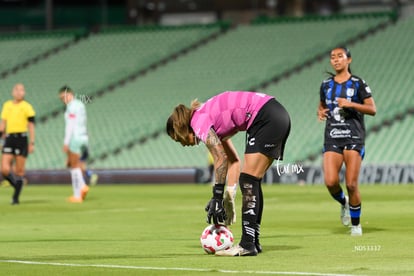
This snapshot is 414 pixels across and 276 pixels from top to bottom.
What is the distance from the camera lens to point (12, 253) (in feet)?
41.8

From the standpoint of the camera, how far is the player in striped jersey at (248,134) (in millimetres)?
11867

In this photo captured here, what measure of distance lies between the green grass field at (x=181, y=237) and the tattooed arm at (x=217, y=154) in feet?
3.03

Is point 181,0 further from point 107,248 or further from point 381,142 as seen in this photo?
point 107,248

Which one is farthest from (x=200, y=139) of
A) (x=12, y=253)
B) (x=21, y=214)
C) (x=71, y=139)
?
(x=71, y=139)

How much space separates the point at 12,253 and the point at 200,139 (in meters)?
2.79

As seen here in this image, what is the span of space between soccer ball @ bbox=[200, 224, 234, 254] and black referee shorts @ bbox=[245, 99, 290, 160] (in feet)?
3.18

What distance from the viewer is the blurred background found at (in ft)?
113

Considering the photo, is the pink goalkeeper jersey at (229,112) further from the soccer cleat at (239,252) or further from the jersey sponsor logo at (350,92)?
the jersey sponsor logo at (350,92)

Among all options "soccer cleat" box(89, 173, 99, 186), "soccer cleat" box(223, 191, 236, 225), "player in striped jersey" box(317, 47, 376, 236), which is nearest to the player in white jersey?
"soccer cleat" box(89, 173, 99, 186)

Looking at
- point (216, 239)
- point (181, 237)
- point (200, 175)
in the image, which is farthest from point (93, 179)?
point (216, 239)

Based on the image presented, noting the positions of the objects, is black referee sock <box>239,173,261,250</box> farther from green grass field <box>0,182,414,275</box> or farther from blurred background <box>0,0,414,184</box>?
blurred background <box>0,0,414,184</box>

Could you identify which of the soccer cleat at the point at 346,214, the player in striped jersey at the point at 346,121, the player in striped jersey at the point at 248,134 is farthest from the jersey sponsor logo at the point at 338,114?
the player in striped jersey at the point at 248,134

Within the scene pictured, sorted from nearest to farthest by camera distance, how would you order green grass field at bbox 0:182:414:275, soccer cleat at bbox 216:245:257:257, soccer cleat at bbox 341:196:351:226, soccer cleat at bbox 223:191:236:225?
green grass field at bbox 0:182:414:275 → soccer cleat at bbox 216:245:257:257 → soccer cleat at bbox 223:191:236:225 → soccer cleat at bbox 341:196:351:226

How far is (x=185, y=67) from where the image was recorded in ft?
137
